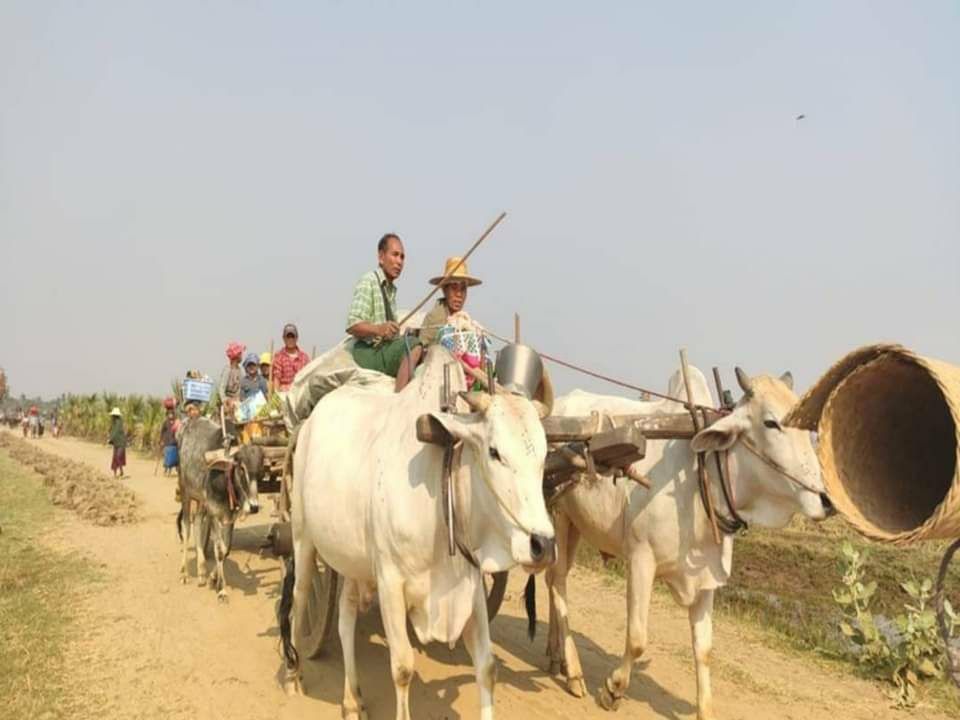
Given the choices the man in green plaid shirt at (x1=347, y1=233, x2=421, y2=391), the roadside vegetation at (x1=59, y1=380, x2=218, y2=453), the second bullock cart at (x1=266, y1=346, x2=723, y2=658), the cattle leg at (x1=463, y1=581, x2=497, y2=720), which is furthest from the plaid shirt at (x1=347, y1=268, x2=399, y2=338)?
the roadside vegetation at (x1=59, y1=380, x2=218, y2=453)

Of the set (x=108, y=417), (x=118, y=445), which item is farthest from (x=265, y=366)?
(x=108, y=417)

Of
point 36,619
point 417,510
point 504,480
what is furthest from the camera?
point 36,619

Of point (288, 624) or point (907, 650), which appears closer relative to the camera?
point (288, 624)

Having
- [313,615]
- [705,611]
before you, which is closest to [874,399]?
[705,611]

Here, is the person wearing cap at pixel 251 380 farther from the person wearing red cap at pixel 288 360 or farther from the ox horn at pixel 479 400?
the ox horn at pixel 479 400

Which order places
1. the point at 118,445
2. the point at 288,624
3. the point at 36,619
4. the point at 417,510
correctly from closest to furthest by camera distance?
1. the point at 417,510
2. the point at 288,624
3. the point at 36,619
4. the point at 118,445

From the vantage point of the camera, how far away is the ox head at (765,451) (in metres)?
4.41

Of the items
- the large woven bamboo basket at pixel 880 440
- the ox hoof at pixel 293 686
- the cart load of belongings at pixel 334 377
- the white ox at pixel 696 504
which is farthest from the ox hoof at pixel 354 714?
the large woven bamboo basket at pixel 880 440

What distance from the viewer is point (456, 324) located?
5.20 m

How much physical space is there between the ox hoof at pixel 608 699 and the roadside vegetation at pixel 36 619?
3.40 meters

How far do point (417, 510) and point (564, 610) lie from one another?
93.8 inches

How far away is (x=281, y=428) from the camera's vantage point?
8102 mm

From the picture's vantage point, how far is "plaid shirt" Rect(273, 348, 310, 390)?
9914 mm

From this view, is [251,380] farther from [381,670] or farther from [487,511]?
[487,511]
